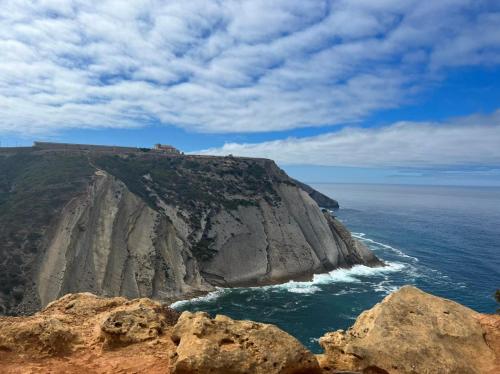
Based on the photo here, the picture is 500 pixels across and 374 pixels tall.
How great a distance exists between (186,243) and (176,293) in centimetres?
1357

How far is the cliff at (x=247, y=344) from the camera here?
11.5m

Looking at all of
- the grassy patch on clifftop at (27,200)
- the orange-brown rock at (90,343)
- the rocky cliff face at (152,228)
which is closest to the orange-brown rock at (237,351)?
the orange-brown rock at (90,343)

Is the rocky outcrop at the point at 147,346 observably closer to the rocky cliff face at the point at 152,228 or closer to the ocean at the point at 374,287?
the ocean at the point at 374,287

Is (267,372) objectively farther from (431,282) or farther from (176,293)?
(431,282)

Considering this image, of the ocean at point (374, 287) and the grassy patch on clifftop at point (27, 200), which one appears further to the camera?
the ocean at point (374, 287)

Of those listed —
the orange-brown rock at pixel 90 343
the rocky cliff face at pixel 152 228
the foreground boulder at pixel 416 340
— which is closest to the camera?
the orange-brown rock at pixel 90 343

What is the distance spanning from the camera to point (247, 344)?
464 inches

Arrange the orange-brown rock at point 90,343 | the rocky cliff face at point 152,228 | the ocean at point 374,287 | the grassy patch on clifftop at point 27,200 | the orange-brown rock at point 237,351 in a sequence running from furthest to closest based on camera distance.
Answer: the rocky cliff face at point 152,228 → the ocean at point 374,287 → the grassy patch on clifftop at point 27,200 → the orange-brown rock at point 90,343 → the orange-brown rock at point 237,351

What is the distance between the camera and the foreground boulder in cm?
1279

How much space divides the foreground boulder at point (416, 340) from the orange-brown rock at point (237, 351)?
1.89m

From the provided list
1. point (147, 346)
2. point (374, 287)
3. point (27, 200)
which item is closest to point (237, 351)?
point (147, 346)

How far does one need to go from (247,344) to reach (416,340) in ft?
21.0

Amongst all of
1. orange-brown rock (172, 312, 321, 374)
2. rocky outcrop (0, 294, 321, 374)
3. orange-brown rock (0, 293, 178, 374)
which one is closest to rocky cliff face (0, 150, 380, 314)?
orange-brown rock (0, 293, 178, 374)

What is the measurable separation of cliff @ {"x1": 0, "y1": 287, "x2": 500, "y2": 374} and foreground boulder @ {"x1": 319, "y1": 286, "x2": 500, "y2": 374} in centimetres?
3
